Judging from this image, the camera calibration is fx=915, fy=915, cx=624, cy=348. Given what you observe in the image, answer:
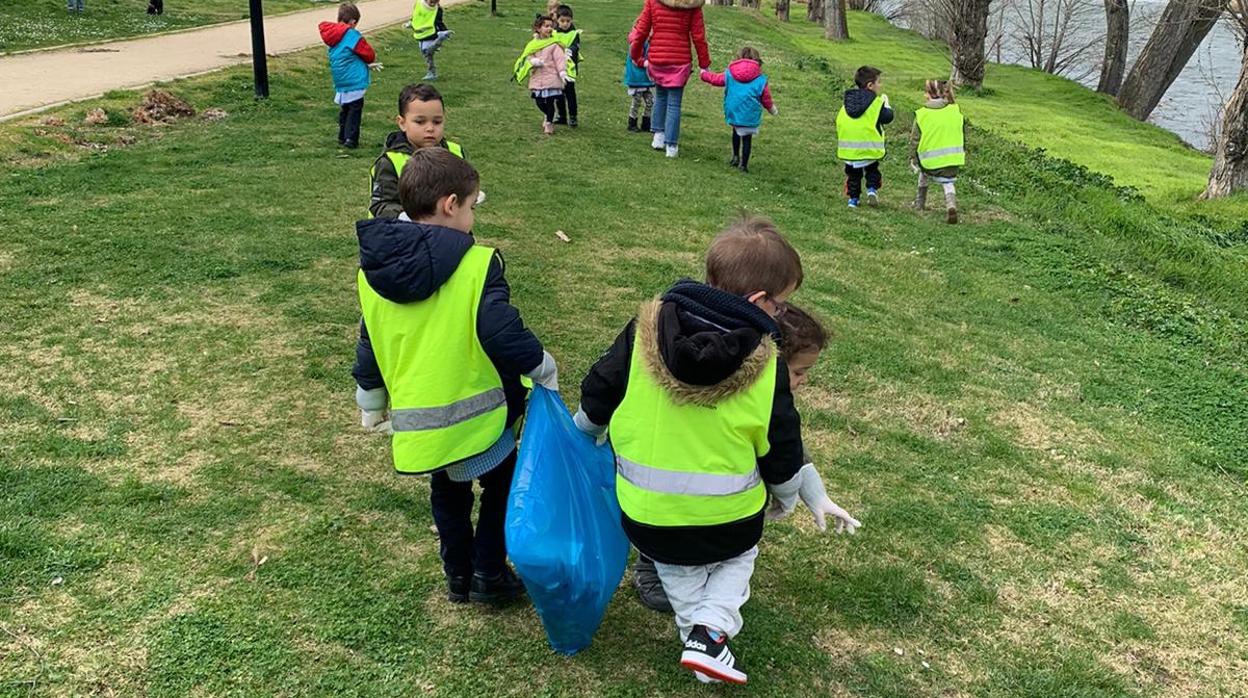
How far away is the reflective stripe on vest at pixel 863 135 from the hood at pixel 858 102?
0.03 m

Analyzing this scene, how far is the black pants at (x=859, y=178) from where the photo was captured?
9117 millimetres

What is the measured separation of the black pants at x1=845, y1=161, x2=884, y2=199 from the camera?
29.9 feet

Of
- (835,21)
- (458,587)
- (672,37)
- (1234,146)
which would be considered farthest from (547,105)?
(835,21)

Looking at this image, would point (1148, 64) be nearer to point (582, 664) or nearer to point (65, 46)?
point (65, 46)

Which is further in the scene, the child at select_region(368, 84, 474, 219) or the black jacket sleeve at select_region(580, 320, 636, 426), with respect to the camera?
the child at select_region(368, 84, 474, 219)

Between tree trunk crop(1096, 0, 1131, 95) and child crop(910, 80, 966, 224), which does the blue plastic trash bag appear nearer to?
child crop(910, 80, 966, 224)

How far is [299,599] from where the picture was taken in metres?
3.06

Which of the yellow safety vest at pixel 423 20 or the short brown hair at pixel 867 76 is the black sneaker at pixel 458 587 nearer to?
the short brown hair at pixel 867 76

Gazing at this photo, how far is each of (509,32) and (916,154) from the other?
14.1 m

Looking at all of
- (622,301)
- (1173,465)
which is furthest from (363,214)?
(1173,465)

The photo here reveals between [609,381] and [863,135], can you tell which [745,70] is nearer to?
[863,135]

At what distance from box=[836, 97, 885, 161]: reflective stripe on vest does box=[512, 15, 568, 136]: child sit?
350cm

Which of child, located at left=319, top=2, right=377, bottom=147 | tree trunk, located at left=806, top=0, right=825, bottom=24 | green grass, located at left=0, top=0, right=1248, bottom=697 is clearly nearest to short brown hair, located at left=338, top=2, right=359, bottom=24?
child, located at left=319, top=2, right=377, bottom=147

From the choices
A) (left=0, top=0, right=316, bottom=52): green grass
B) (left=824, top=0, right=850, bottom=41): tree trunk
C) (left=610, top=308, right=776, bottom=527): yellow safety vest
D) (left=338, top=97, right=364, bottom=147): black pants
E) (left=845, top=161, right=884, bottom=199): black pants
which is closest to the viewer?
(left=610, top=308, right=776, bottom=527): yellow safety vest
